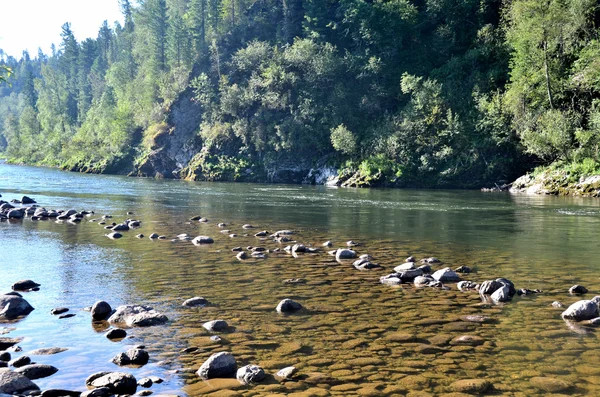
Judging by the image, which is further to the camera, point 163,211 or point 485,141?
point 485,141

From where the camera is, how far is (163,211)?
1283 inches

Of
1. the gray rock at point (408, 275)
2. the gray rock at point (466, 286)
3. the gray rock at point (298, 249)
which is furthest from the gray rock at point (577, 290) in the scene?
the gray rock at point (298, 249)

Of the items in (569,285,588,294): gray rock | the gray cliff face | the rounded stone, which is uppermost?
the gray cliff face

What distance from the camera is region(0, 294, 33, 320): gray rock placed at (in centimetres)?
1052

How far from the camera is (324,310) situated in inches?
434

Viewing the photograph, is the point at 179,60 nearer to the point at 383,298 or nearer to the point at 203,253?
the point at 203,253

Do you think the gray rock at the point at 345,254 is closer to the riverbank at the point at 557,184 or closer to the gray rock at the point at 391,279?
the gray rock at the point at 391,279

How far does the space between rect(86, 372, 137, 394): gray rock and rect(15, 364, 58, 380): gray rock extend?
2.89 feet

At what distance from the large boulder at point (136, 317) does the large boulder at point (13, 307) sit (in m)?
2.04

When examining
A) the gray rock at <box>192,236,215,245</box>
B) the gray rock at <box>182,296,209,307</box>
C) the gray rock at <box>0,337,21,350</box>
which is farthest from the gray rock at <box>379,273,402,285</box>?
the gray rock at <box>192,236,215,245</box>

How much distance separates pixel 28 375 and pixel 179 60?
10598cm

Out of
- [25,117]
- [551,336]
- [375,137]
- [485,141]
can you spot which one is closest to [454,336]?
[551,336]

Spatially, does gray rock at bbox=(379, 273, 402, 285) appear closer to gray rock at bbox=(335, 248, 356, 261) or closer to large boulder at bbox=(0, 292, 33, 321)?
gray rock at bbox=(335, 248, 356, 261)

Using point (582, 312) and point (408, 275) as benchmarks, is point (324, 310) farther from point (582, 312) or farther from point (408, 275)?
point (582, 312)
